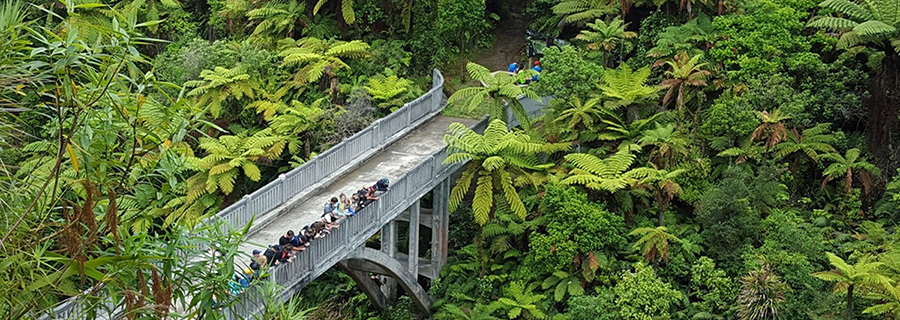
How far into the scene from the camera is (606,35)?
24.6 m

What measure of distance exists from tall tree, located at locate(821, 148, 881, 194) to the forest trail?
35.1 ft

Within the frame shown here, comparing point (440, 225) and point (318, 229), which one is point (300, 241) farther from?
point (440, 225)

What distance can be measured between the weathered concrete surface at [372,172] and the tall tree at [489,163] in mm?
1399

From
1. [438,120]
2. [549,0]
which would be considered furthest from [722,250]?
[549,0]

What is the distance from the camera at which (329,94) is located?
27547mm

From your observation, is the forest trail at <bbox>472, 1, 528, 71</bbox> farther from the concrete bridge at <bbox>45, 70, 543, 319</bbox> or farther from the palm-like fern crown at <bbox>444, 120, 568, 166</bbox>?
the palm-like fern crown at <bbox>444, 120, 568, 166</bbox>

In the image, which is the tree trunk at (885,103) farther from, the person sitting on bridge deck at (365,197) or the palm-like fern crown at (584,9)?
the person sitting on bridge deck at (365,197)

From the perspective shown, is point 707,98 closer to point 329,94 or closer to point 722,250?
point 722,250

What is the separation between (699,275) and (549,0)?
11.9 metres

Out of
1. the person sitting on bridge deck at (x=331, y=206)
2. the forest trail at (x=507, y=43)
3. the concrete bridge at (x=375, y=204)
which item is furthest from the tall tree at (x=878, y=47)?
the person sitting on bridge deck at (x=331, y=206)

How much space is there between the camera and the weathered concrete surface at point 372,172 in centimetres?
1895

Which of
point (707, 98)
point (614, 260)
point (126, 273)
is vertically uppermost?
point (126, 273)

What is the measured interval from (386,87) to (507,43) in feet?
19.3

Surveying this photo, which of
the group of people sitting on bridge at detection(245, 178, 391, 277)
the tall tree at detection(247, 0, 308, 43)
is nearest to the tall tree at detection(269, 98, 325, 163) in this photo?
the tall tree at detection(247, 0, 308, 43)
